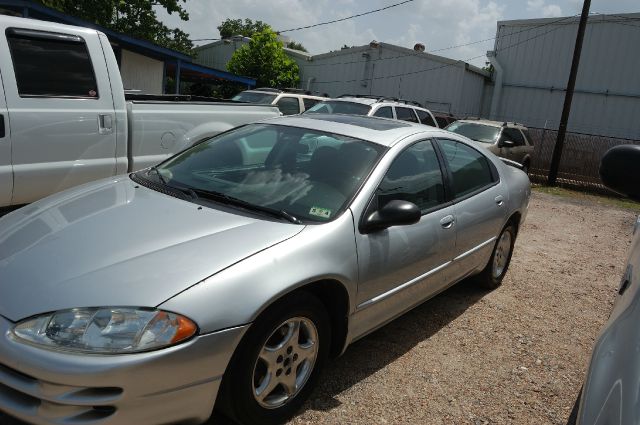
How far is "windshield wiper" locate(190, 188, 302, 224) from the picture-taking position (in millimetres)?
2905

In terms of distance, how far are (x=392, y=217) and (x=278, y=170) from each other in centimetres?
80

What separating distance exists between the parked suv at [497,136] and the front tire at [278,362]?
35.8 feet

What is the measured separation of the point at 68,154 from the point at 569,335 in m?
4.57

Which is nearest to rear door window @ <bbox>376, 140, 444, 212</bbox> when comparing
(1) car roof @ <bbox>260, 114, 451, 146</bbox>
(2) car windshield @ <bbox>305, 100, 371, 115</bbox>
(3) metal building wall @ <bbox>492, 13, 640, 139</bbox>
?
(1) car roof @ <bbox>260, 114, 451, 146</bbox>

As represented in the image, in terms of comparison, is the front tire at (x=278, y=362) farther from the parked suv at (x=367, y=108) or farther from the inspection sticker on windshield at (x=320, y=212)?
the parked suv at (x=367, y=108)

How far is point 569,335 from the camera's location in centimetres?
438

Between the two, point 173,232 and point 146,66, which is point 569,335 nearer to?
point 173,232

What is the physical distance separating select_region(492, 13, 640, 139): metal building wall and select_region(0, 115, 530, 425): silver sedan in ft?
77.3

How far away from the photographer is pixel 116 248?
98.0 inches

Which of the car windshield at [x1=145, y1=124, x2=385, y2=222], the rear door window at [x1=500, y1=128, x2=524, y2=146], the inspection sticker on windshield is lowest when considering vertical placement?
the inspection sticker on windshield

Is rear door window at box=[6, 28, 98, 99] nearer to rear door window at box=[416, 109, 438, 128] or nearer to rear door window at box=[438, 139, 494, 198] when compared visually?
rear door window at box=[438, 139, 494, 198]

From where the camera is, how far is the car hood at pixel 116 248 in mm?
2205

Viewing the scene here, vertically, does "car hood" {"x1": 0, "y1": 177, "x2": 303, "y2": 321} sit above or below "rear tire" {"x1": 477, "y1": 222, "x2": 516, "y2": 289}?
above

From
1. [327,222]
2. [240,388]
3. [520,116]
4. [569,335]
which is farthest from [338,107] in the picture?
[520,116]
